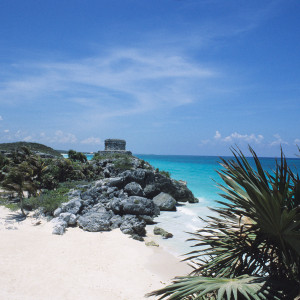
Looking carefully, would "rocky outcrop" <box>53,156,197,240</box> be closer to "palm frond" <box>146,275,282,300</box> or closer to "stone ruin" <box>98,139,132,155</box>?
"palm frond" <box>146,275,282,300</box>

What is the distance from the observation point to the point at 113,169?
26266 mm

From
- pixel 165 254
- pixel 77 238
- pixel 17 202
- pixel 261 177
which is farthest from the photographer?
pixel 17 202

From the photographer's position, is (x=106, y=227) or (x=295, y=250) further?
(x=106, y=227)

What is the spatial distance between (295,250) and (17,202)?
17.0 m

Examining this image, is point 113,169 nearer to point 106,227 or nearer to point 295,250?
point 106,227

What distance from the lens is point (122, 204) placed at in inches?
590

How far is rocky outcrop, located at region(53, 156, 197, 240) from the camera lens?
1247cm

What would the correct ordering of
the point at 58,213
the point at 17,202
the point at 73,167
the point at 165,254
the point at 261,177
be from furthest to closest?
the point at 73,167, the point at 17,202, the point at 58,213, the point at 165,254, the point at 261,177

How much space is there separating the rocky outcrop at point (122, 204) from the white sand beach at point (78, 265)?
0.61 metres

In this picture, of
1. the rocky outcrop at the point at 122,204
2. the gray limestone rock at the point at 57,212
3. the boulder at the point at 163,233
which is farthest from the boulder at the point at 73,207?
the boulder at the point at 163,233

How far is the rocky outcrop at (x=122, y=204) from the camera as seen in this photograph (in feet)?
40.9

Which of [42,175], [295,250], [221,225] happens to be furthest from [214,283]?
[42,175]

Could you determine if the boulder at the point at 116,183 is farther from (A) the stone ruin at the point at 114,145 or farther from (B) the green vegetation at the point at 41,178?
(A) the stone ruin at the point at 114,145

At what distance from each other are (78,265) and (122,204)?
6.53m
